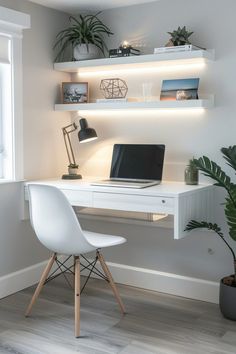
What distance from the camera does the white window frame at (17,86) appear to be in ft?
11.1

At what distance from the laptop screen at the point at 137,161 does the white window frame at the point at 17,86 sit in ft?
2.37

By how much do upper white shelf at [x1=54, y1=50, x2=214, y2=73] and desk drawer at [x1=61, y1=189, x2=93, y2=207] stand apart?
1.00 metres

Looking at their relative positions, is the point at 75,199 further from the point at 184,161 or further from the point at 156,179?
the point at 184,161

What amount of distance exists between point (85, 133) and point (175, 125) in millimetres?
691

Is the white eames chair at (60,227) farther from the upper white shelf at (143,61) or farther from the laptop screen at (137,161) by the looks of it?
the upper white shelf at (143,61)

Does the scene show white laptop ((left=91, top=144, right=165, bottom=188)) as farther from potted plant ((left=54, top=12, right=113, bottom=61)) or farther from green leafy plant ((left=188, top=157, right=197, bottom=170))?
potted plant ((left=54, top=12, right=113, bottom=61))

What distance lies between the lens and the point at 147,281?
371cm

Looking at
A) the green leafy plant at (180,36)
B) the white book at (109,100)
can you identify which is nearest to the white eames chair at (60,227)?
the white book at (109,100)

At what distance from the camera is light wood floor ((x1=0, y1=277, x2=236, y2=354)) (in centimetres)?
273

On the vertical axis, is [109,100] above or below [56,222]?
above

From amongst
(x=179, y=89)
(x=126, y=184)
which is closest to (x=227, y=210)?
(x=126, y=184)

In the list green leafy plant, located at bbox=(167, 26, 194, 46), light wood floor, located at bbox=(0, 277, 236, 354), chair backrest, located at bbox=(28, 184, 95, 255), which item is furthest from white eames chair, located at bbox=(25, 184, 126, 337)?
green leafy plant, located at bbox=(167, 26, 194, 46)

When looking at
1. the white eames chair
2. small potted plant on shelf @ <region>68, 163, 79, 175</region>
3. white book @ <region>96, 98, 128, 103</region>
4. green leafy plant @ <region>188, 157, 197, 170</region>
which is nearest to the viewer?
the white eames chair

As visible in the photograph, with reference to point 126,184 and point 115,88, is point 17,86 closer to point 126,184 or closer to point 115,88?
point 115,88
